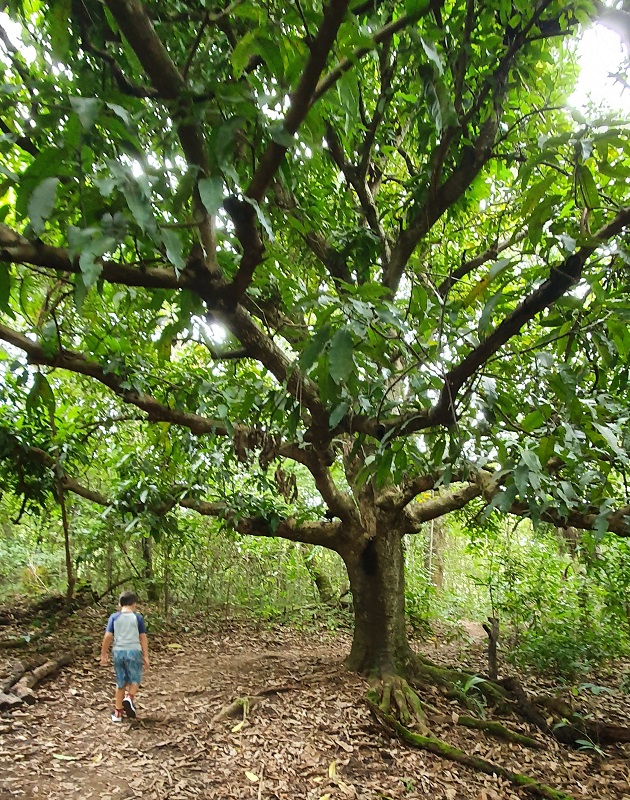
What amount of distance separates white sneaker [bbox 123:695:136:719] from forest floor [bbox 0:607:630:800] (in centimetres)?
6

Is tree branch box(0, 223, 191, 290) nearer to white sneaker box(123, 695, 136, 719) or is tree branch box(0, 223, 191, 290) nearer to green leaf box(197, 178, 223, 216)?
green leaf box(197, 178, 223, 216)

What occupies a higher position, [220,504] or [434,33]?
[434,33]

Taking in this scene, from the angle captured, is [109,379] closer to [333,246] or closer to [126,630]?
[333,246]

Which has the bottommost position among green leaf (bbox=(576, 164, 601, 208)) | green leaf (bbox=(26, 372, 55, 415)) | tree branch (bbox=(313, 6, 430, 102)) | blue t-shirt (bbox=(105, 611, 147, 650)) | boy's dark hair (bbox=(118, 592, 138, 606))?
blue t-shirt (bbox=(105, 611, 147, 650))

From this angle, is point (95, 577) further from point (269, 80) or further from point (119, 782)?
point (269, 80)

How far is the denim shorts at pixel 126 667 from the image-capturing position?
159 inches

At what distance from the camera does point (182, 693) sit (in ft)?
15.0

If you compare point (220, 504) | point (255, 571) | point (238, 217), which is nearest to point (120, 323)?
point (220, 504)

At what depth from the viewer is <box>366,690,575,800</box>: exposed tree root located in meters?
3.04

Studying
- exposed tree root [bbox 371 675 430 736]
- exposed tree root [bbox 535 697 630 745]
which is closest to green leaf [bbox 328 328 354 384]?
exposed tree root [bbox 371 675 430 736]

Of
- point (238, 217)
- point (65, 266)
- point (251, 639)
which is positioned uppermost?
point (238, 217)

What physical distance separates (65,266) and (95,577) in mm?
6855

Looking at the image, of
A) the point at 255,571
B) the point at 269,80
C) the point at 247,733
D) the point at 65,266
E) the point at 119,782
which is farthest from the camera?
the point at 255,571

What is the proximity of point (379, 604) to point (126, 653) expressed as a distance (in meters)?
2.18
